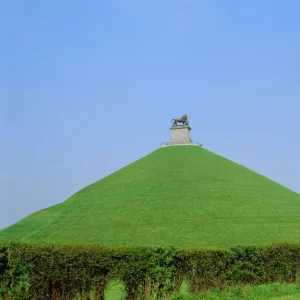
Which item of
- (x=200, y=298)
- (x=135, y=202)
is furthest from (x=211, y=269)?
(x=135, y=202)

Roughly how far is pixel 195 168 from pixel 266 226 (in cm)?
1742

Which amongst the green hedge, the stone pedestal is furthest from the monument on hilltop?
the green hedge

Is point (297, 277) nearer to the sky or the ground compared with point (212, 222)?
nearer to the ground

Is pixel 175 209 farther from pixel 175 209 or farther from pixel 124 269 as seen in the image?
pixel 124 269

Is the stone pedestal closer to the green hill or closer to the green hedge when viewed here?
the green hill

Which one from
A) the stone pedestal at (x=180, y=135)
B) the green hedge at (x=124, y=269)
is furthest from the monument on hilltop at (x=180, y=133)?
the green hedge at (x=124, y=269)

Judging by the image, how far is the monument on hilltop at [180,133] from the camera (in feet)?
224

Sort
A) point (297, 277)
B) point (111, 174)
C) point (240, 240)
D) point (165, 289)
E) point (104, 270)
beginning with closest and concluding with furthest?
point (104, 270)
point (165, 289)
point (297, 277)
point (240, 240)
point (111, 174)

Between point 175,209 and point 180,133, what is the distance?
71.4 ft

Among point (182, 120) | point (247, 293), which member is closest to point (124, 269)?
point (247, 293)

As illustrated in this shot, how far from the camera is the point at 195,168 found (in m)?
60.5

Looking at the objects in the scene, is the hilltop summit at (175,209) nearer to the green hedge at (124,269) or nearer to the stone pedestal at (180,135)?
the stone pedestal at (180,135)

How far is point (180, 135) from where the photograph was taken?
69312mm

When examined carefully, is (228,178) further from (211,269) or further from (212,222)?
(211,269)
